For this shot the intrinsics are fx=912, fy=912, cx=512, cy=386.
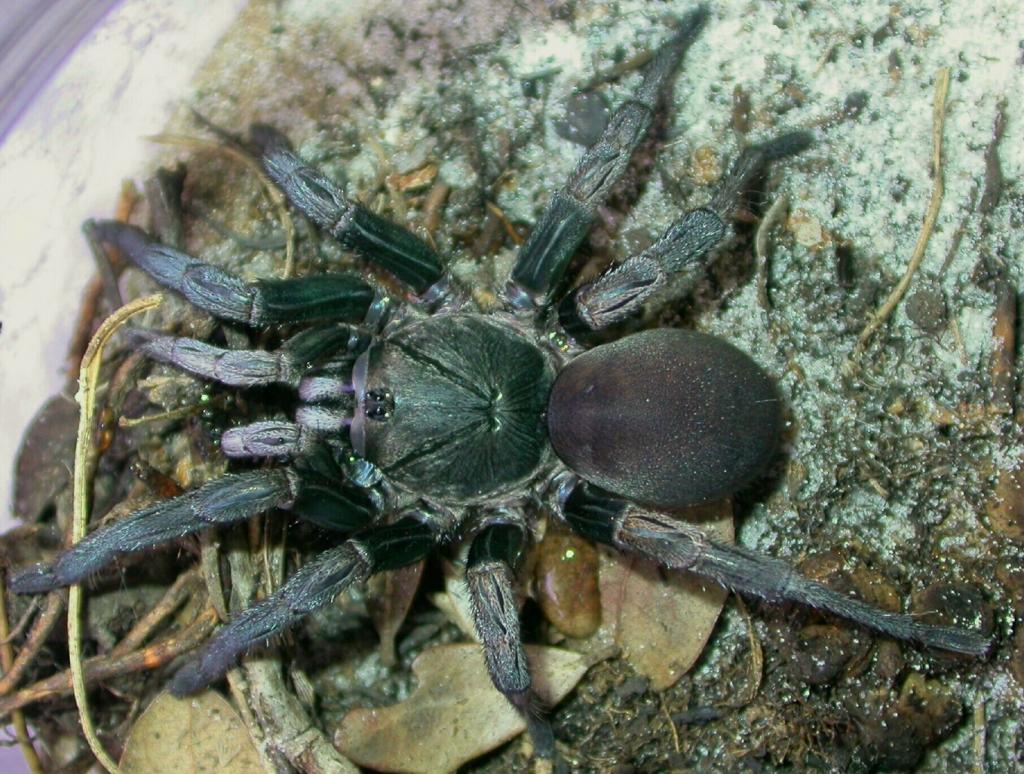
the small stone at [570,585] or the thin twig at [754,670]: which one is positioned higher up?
the small stone at [570,585]

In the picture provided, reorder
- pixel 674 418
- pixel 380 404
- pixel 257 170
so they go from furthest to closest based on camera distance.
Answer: pixel 257 170 < pixel 380 404 < pixel 674 418

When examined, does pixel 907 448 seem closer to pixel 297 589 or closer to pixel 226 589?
pixel 297 589

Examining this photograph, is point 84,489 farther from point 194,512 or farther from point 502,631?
point 502,631

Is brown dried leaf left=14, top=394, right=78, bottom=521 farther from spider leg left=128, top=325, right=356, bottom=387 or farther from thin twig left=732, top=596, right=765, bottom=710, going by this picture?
thin twig left=732, top=596, right=765, bottom=710

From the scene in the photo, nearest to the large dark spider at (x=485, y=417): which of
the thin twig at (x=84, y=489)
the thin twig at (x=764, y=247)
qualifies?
the thin twig at (x=84, y=489)

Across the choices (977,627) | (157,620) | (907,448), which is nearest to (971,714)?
(977,627)

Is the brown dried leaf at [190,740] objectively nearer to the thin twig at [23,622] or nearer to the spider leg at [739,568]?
the thin twig at [23,622]

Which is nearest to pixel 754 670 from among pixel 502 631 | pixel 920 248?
pixel 502 631
